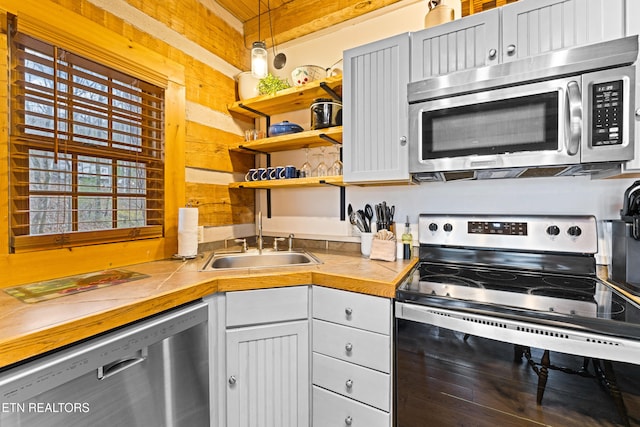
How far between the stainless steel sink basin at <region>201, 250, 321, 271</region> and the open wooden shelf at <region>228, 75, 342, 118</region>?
3.54 ft

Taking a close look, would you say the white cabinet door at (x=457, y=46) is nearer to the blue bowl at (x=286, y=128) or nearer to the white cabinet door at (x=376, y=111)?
the white cabinet door at (x=376, y=111)

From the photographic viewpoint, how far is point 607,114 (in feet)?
3.76

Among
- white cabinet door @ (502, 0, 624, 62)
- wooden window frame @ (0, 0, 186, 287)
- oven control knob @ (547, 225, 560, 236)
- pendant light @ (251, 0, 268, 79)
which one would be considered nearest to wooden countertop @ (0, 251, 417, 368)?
wooden window frame @ (0, 0, 186, 287)

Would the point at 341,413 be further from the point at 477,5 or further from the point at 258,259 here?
the point at 477,5

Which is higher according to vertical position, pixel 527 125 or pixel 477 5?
pixel 477 5

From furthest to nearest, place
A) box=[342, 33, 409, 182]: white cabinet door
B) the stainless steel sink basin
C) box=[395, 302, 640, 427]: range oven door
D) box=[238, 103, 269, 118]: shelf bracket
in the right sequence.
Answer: box=[238, 103, 269, 118]: shelf bracket, the stainless steel sink basin, box=[342, 33, 409, 182]: white cabinet door, box=[395, 302, 640, 427]: range oven door

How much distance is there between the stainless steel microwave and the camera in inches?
44.6

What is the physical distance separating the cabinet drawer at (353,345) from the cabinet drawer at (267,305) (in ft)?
0.39

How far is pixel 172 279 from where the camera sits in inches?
51.4

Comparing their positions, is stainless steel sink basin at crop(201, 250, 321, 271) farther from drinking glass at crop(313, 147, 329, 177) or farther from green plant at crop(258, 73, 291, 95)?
green plant at crop(258, 73, 291, 95)

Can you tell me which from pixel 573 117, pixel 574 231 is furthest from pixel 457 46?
pixel 574 231

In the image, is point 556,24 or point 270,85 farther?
point 270,85

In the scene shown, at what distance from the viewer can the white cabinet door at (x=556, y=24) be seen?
45.7 inches

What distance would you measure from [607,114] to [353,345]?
1.39 m
